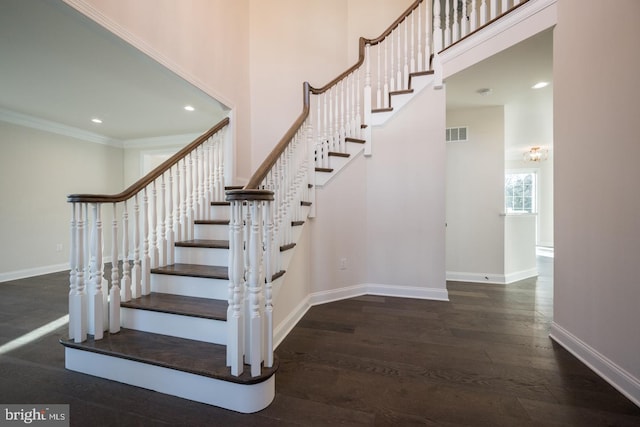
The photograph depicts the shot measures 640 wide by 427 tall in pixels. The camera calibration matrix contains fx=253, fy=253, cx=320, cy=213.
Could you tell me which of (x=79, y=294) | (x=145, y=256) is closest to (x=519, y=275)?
(x=145, y=256)

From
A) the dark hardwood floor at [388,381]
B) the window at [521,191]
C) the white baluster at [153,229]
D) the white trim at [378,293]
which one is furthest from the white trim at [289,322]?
the window at [521,191]

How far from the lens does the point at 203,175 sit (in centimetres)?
285

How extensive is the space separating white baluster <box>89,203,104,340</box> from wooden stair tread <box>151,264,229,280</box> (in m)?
0.36

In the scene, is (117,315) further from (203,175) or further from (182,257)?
(203,175)

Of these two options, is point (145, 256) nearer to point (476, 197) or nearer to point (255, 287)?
point (255, 287)

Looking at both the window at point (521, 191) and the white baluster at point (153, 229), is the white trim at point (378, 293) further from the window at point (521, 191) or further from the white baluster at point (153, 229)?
the window at point (521, 191)

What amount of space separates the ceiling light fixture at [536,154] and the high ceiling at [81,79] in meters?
7.94

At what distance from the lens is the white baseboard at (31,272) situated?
12.6ft

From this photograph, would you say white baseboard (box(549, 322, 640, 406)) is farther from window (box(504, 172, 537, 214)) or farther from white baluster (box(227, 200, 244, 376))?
Result: window (box(504, 172, 537, 214))

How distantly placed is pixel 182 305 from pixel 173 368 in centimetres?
47

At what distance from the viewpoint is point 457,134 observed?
3.94 metres

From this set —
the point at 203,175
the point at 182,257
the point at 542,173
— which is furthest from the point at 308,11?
the point at 542,173

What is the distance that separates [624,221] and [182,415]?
2.68 meters

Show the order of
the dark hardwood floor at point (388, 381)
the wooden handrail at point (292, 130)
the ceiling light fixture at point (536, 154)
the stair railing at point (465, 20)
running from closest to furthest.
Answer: the dark hardwood floor at point (388, 381) < the wooden handrail at point (292, 130) < the stair railing at point (465, 20) < the ceiling light fixture at point (536, 154)
